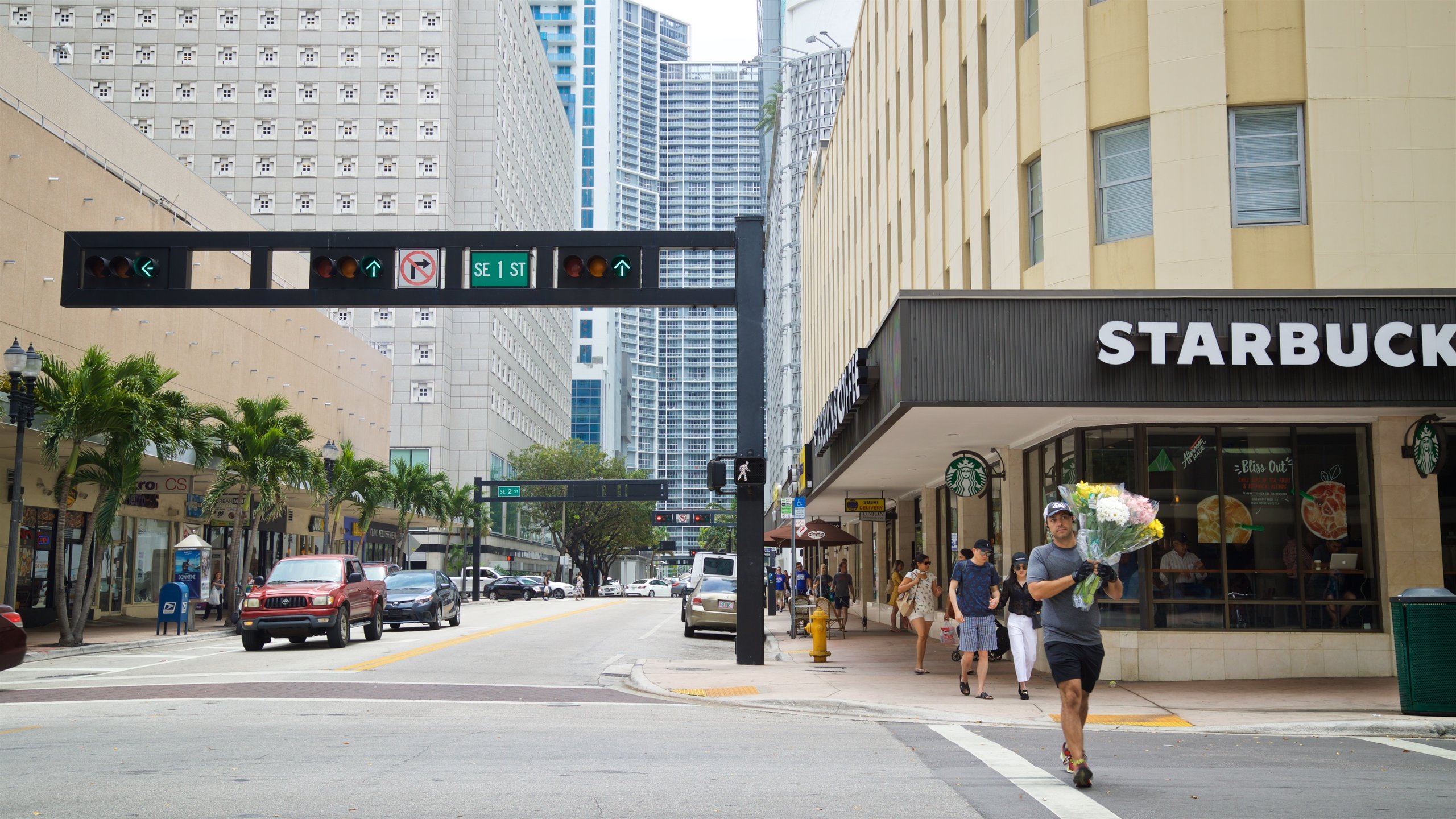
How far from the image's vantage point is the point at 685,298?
20.5 m

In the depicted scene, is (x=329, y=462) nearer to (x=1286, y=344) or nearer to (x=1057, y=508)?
(x=1286, y=344)

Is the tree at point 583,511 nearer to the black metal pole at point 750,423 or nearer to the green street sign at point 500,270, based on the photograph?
the green street sign at point 500,270

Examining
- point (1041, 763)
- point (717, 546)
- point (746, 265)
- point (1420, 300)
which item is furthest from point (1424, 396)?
point (717, 546)

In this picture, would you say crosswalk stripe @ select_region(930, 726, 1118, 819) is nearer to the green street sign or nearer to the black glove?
the black glove

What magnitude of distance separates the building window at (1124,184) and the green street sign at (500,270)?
30.3 ft

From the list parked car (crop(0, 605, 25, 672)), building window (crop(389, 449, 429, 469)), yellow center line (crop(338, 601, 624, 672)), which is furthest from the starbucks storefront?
building window (crop(389, 449, 429, 469))

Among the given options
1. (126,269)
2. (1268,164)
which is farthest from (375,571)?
(1268,164)

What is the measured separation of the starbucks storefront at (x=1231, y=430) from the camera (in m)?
15.3

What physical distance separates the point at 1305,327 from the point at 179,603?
1032 inches

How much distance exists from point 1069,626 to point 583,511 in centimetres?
8733

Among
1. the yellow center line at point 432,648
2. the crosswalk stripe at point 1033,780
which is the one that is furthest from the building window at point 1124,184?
the yellow center line at point 432,648

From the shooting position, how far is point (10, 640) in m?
14.4

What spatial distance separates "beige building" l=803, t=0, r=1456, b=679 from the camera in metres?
15.4

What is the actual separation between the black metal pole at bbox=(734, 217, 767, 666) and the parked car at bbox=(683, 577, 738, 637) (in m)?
10.2
